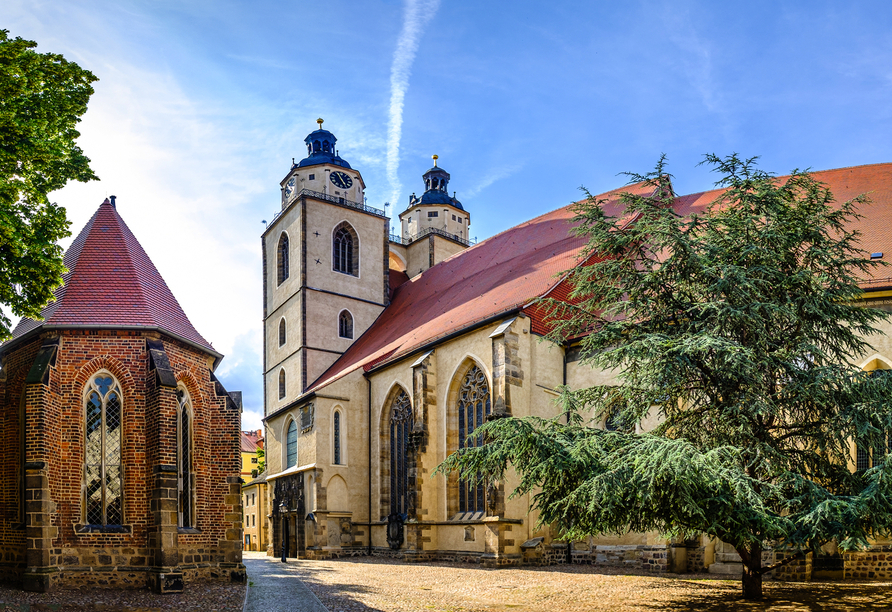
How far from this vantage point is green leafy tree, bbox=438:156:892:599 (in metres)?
10.8

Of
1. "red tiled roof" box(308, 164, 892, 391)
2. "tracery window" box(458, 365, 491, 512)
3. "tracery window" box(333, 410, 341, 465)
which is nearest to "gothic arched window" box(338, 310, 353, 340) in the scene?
"red tiled roof" box(308, 164, 892, 391)

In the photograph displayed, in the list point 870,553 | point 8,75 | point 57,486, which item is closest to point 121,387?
point 57,486

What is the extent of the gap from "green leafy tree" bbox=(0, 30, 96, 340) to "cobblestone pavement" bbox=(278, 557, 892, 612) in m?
6.66

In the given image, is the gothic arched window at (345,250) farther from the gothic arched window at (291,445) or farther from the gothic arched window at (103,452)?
the gothic arched window at (103,452)

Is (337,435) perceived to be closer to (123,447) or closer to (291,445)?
(291,445)

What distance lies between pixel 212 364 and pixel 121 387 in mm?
2791

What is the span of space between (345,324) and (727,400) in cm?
2386

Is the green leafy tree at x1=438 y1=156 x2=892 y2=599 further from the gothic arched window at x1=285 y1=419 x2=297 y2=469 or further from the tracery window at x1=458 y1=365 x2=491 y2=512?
the gothic arched window at x1=285 y1=419 x2=297 y2=469

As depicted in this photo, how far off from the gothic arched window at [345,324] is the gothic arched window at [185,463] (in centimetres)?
1767

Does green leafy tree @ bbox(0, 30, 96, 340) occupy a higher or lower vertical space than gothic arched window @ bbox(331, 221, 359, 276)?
lower

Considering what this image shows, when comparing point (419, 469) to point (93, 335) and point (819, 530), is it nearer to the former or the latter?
point (93, 335)

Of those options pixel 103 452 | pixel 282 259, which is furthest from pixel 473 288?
pixel 103 452

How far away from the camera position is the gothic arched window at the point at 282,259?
118 feet

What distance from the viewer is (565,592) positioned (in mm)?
13758
